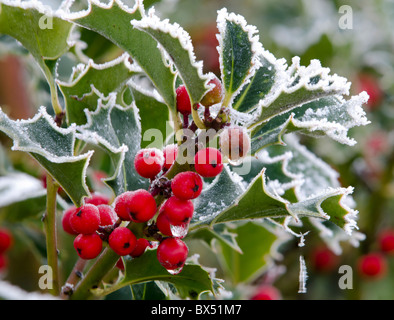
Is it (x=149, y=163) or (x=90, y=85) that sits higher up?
(x=90, y=85)

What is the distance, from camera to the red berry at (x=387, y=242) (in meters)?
1.99

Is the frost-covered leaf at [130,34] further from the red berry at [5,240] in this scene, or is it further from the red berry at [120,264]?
the red berry at [5,240]

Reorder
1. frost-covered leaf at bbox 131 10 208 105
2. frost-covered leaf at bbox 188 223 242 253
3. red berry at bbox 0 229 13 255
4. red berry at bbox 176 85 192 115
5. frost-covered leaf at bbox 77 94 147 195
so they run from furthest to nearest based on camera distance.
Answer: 1. red berry at bbox 0 229 13 255
2. frost-covered leaf at bbox 188 223 242 253
3. frost-covered leaf at bbox 77 94 147 195
4. red berry at bbox 176 85 192 115
5. frost-covered leaf at bbox 131 10 208 105

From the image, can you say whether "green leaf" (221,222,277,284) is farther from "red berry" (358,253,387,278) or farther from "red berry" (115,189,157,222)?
"red berry" (358,253,387,278)

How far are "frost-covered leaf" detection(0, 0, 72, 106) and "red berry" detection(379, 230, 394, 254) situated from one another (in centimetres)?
163

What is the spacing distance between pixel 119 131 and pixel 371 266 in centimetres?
146

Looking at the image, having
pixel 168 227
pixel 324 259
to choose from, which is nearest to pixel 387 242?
pixel 324 259

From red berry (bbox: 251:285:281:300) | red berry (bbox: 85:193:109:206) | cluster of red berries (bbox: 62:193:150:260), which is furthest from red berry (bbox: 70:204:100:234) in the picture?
red berry (bbox: 251:285:281:300)

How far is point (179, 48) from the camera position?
62cm

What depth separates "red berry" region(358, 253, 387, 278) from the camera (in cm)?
192

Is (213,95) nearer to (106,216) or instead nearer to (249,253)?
(106,216)

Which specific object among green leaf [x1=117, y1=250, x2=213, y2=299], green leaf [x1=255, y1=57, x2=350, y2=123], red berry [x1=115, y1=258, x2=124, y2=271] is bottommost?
green leaf [x1=117, y1=250, x2=213, y2=299]

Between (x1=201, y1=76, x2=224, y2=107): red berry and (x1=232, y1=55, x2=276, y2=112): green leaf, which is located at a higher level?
(x1=232, y1=55, x2=276, y2=112): green leaf
